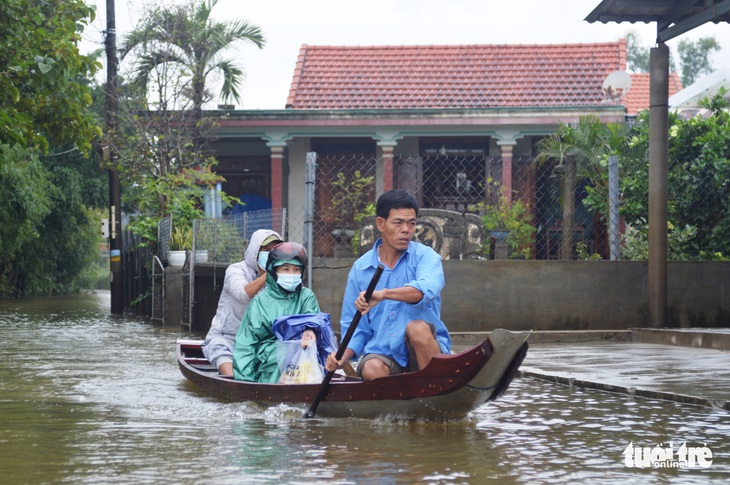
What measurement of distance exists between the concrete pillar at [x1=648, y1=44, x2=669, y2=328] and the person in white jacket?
588cm

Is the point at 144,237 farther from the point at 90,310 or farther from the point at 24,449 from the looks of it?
the point at 24,449

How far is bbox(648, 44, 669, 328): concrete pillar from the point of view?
46.5 feet

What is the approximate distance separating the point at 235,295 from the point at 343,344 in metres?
2.69

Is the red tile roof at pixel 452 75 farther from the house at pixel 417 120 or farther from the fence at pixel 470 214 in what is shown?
the fence at pixel 470 214

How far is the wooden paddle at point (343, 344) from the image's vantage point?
24.8ft

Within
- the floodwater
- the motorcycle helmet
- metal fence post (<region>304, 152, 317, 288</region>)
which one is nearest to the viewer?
the floodwater

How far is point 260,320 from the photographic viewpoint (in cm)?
964

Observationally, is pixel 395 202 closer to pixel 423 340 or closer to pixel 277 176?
pixel 423 340

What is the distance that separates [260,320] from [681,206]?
27.5ft

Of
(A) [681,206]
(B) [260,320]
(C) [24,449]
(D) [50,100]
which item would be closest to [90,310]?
(D) [50,100]

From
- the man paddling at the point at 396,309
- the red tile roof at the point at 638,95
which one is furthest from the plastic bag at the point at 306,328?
the red tile roof at the point at 638,95

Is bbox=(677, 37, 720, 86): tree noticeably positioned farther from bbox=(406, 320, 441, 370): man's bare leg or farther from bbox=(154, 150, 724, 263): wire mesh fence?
bbox=(406, 320, 441, 370): man's bare leg

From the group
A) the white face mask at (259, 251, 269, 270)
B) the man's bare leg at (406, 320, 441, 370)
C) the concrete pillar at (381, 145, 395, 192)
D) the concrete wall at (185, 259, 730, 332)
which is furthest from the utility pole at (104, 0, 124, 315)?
the man's bare leg at (406, 320, 441, 370)

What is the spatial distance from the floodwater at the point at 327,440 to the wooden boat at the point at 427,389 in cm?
12
